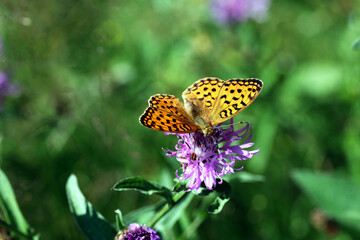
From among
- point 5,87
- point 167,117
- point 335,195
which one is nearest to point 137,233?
point 167,117

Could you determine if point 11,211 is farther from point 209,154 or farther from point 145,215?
point 209,154

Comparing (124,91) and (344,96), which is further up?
(124,91)

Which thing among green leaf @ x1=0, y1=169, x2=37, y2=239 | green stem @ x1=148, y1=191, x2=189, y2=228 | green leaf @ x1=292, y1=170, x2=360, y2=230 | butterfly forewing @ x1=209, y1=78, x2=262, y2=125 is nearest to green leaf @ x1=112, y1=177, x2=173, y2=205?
green stem @ x1=148, y1=191, x2=189, y2=228

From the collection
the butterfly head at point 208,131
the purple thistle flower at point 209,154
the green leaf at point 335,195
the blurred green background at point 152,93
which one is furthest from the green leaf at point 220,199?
the green leaf at point 335,195

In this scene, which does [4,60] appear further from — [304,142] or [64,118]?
[304,142]

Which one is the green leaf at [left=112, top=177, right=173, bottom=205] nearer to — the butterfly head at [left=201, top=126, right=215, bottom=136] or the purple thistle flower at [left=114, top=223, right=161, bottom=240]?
the purple thistle flower at [left=114, top=223, right=161, bottom=240]

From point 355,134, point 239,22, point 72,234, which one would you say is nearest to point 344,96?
point 355,134

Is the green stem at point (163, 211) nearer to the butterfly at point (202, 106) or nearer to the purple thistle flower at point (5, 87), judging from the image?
the butterfly at point (202, 106)
